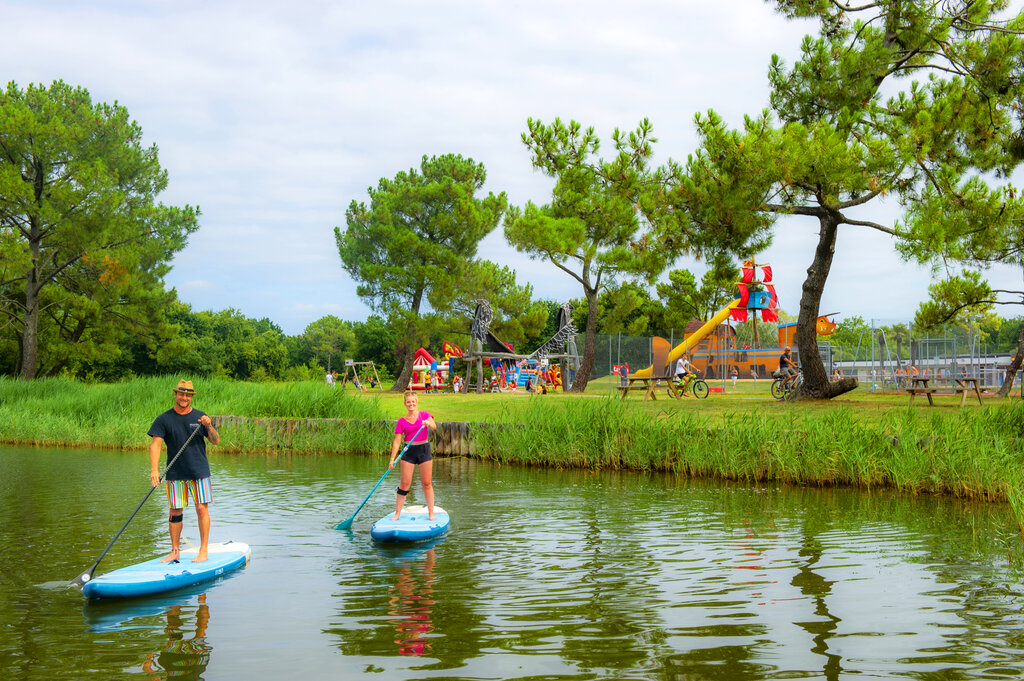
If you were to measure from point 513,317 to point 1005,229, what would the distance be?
25.1 metres

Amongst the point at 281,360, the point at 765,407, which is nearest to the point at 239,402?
the point at 765,407

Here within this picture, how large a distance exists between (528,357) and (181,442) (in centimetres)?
2656

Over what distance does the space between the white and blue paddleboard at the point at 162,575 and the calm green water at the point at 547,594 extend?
0.12 metres

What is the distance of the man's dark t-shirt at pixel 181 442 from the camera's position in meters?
6.84

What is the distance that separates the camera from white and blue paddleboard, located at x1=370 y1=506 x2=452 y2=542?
8242mm

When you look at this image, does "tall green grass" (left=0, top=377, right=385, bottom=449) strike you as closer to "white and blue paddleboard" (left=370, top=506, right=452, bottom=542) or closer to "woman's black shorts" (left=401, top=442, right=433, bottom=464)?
"woman's black shorts" (left=401, top=442, right=433, bottom=464)

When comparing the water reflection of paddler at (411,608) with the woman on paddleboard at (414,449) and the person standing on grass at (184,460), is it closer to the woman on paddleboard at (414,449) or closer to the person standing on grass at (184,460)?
the woman on paddleboard at (414,449)

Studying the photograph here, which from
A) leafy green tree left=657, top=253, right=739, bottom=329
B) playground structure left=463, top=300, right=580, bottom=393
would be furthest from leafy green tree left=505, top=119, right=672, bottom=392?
leafy green tree left=657, top=253, right=739, bottom=329

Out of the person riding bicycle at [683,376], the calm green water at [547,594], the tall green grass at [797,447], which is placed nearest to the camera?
the calm green water at [547,594]

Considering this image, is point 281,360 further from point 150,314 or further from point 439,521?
point 439,521

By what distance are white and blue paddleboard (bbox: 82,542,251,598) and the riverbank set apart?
24.9 feet

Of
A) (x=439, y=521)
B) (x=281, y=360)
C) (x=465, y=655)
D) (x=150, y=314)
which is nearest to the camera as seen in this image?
(x=465, y=655)

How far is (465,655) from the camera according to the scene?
4.93 m

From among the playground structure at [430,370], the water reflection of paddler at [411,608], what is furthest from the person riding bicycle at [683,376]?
the water reflection of paddler at [411,608]
